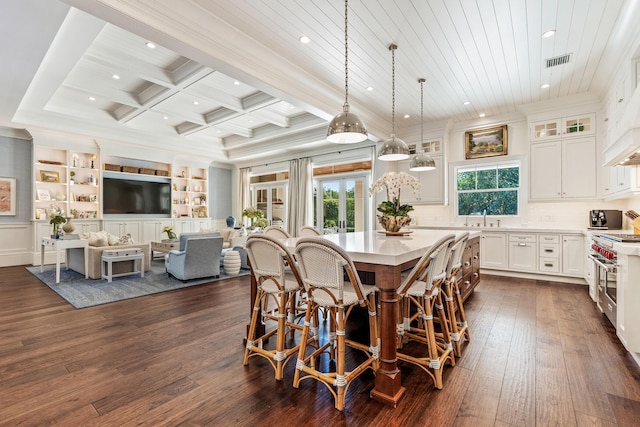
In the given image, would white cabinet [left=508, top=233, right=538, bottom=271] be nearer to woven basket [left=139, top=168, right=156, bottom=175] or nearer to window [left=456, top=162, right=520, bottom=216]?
window [left=456, top=162, right=520, bottom=216]

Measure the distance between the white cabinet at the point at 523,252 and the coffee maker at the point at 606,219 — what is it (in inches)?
31.8

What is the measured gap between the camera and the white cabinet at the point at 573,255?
471cm

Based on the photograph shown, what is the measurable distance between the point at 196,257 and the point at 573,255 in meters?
5.99

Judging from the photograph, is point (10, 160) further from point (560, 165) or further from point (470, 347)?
point (560, 165)

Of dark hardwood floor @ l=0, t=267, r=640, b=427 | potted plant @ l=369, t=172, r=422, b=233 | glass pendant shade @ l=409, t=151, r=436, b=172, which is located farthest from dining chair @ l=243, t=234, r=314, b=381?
glass pendant shade @ l=409, t=151, r=436, b=172

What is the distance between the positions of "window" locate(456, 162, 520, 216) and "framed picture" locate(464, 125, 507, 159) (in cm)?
24

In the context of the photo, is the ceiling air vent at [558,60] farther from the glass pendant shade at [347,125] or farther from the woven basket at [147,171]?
the woven basket at [147,171]

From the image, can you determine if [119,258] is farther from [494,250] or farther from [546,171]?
[546,171]

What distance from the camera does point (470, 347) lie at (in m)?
2.61

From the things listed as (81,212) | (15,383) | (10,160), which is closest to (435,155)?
(15,383)

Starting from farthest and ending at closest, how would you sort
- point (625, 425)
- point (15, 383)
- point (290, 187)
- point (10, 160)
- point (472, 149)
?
point (290, 187) → point (10, 160) → point (472, 149) → point (15, 383) → point (625, 425)

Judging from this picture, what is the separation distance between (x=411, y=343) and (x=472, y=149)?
15.5 feet

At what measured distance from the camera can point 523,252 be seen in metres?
5.18

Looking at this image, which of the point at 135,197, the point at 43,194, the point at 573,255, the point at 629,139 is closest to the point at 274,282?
the point at 629,139
